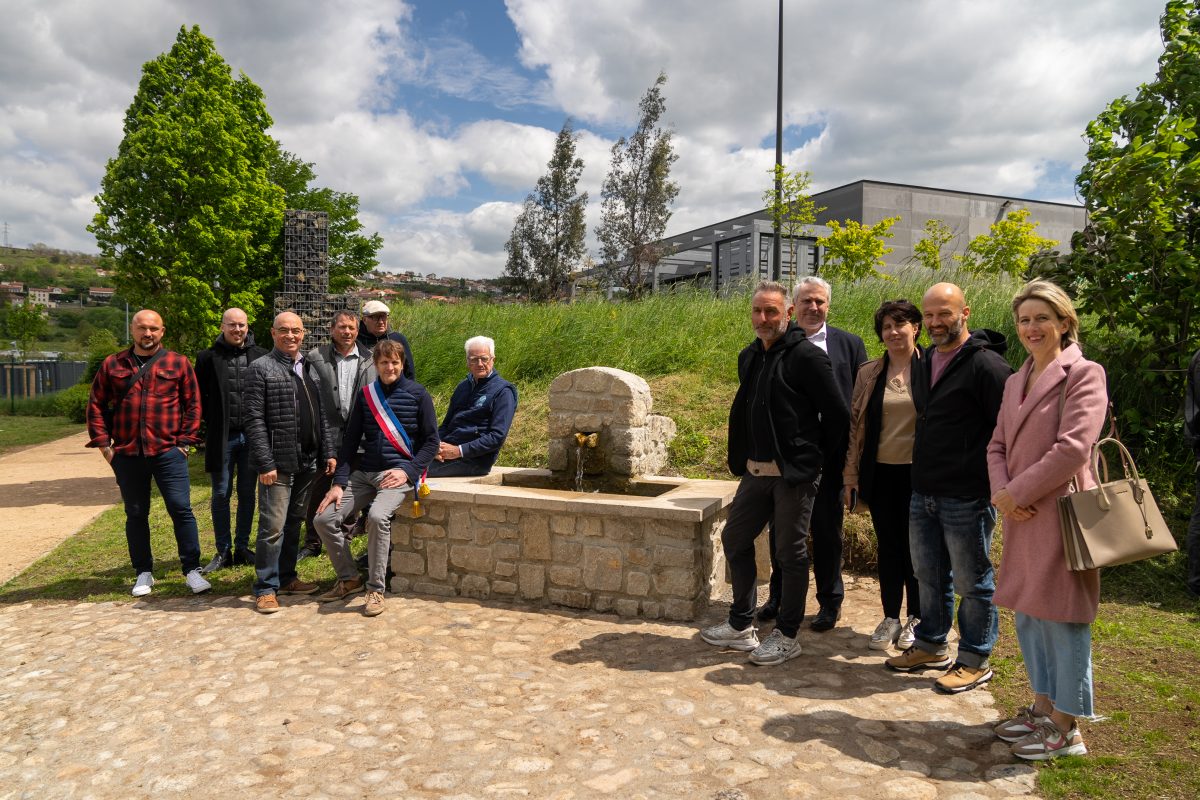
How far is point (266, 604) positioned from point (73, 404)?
22.3 m

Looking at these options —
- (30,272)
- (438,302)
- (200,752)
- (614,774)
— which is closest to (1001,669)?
(614,774)

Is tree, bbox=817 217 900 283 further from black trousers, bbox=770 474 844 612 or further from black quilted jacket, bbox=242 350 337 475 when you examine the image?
black quilted jacket, bbox=242 350 337 475

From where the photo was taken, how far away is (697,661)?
4160mm

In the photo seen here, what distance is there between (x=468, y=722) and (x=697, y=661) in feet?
4.25

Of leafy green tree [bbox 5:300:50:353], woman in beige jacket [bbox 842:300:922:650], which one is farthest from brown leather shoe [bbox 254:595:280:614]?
leafy green tree [bbox 5:300:50:353]

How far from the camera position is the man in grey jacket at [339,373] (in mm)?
5676

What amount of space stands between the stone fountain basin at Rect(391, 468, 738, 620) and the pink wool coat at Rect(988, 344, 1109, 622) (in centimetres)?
195

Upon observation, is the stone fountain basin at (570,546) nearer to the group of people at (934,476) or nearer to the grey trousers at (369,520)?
the grey trousers at (369,520)

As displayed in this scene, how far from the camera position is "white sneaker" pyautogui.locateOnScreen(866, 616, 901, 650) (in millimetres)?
4277

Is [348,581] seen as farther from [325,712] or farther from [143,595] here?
[325,712]

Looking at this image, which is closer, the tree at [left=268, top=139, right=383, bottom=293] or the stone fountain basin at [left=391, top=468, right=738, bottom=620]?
the stone fountain basin at [left=391, top=468, right=738, bottom=620]

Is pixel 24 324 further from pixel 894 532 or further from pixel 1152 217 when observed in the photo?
pixel 1152 217

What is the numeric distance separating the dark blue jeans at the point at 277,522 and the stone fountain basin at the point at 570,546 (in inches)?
26.9

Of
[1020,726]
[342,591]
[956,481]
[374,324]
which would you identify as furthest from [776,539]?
[374,324]
